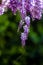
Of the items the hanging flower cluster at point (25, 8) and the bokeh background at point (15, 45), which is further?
the bokeh background at point (15, 45)

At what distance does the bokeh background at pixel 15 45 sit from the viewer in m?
1.96

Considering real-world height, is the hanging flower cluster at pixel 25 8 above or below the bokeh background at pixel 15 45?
above

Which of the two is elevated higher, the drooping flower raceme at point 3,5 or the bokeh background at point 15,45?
the drooping flower raceme at point 3,5

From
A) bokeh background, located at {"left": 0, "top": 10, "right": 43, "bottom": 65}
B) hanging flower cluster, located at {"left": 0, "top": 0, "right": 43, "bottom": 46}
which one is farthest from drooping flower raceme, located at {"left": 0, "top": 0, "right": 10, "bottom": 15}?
bokeh background, located at {"left": 0, "top": 10, "right": 43, "bottom": 65}

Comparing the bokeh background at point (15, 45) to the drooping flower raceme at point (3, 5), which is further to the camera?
the bokeh background at point (15, 45)

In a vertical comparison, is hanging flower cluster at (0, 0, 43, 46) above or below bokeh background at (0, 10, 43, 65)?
above

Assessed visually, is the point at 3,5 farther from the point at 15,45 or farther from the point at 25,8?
the point at 15,45

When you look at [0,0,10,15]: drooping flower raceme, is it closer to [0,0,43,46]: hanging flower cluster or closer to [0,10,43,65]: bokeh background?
[0,0,43,46]: hanging flower cluster

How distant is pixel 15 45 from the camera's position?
6.58 feet

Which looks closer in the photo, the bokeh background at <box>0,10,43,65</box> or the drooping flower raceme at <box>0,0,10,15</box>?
the drooping flower raceme at <box>0,0,10,15</box>

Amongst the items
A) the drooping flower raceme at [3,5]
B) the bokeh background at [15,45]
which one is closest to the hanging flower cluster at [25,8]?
the drooping flower raceme at [3,5]

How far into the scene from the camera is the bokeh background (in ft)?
6.43

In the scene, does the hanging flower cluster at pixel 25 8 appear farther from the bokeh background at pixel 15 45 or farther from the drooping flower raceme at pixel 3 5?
the bokeh background at pixel 15 45

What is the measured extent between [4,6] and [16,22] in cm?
94
